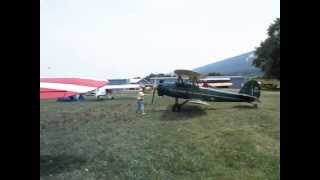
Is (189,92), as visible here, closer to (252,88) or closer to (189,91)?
(189,91)

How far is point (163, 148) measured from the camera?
4.62m

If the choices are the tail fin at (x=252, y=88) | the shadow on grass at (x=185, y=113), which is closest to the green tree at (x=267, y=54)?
the tail fin at (x=252, y=88)

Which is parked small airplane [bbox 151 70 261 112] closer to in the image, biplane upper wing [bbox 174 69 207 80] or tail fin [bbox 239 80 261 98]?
biplane upper wing [bbox 174 69 207 80]

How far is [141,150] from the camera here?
4.60 metres

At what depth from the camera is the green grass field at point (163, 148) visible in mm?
3457

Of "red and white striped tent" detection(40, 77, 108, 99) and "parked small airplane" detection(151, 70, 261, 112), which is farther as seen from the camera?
"parked small airplane" detection(151, 70, 261, 112)

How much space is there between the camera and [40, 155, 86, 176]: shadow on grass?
3.45m

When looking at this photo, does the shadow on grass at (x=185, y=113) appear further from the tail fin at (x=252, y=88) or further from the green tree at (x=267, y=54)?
the green tree at (x=267, y=54)

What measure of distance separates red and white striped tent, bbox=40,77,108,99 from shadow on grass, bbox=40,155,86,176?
1.12m

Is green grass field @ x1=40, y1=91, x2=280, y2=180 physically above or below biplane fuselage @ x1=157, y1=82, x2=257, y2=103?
below

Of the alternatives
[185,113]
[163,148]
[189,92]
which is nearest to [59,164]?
[163,148]

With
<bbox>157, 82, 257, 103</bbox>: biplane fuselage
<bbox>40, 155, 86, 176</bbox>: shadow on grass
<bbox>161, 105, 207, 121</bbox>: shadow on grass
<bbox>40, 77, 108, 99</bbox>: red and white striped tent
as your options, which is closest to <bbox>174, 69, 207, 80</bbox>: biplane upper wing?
<bbox>157, 82, 257, 103</bbox>: biplane fuselage
